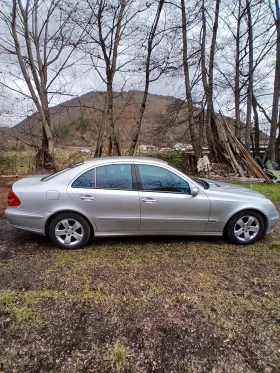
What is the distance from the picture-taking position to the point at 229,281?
3217 mm

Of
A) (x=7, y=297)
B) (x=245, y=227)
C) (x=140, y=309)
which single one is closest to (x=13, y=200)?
(x=7, y=297)

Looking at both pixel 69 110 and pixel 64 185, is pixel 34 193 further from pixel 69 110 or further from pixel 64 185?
pixel 69 110

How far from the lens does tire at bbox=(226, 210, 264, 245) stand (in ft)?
13.9

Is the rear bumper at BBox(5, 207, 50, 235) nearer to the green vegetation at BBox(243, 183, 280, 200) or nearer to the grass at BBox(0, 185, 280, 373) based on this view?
the grass at BBox(0, 185, 280, 373)

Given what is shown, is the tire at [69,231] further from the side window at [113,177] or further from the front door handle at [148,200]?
the front door handle at [148,200]

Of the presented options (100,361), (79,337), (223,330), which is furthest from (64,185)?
(223,330)

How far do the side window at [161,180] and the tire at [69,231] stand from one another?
1096mm

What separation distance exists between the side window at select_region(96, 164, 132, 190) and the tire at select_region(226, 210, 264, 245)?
67.5 inches

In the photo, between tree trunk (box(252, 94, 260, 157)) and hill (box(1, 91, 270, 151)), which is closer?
hill (box(1, 91, 270, 151))

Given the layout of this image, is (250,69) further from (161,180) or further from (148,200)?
(148,200)

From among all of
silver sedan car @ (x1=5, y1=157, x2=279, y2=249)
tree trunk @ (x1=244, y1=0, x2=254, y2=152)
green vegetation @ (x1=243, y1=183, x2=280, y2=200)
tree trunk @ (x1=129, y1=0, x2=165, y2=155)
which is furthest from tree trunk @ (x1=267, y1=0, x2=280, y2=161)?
silver sedan car @ (x1=5, y1=157, x2=279, y2=249)

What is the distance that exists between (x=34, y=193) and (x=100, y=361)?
259 centimetres

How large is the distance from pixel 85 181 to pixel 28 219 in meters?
0.99

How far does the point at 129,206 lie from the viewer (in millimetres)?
4059
